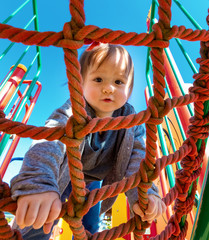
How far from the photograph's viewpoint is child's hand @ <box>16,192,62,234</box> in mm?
359

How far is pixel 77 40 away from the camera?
1.03ft

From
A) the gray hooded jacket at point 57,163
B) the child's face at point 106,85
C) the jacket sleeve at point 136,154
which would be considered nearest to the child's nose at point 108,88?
the child's face at point 106,85

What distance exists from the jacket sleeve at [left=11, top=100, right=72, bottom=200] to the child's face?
149 mm

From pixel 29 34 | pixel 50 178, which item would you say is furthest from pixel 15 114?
pixel 29 34

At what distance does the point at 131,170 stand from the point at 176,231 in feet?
0.85

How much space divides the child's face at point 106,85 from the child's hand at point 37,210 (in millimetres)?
424

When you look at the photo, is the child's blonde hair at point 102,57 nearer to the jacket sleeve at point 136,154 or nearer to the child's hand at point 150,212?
the jacket sleeve at point 136,154

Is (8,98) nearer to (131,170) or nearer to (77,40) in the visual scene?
(131,170)

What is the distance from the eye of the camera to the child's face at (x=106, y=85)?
0.73 m

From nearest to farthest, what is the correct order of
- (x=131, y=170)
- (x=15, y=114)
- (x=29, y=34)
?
(x=29, y=34) < (x=131, y=170) < (x=15, y=114)

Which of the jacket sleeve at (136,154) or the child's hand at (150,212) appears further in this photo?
the jacket sleeve at (136,154)

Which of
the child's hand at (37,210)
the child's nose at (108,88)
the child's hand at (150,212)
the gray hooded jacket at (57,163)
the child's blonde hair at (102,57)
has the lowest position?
the child's hand at (37,210)

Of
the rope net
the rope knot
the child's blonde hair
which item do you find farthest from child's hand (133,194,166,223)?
the child's blonde hair

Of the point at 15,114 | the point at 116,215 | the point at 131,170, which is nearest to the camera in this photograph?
the point at 131,170
